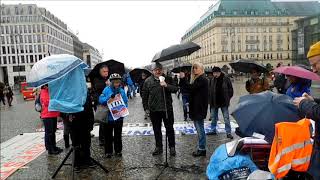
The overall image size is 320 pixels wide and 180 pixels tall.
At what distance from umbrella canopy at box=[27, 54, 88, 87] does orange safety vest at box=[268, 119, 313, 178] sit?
11.8 feet

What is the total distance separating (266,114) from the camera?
384 cm

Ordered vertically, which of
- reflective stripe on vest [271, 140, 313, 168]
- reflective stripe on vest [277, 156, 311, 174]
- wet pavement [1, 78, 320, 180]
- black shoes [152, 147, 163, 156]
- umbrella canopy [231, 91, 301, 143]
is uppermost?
umbrella canopy [231, 91, 301, 143]

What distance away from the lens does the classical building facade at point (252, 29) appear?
4341 inches

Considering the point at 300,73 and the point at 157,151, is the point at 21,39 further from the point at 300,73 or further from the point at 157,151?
the point at 300,73

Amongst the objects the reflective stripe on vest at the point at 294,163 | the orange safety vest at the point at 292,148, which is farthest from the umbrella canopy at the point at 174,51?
the reflective stripe on vest at the point at 294,163

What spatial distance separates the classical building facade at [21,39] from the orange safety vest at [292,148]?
385 ft

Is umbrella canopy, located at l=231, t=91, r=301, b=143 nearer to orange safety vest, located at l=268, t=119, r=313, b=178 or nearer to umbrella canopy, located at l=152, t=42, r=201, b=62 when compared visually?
orange safety vest, located at l=268, t=119, r=313, b=178

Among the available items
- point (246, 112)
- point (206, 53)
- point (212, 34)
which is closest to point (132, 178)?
point (246, 112)

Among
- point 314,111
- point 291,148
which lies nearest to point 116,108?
point 291,148

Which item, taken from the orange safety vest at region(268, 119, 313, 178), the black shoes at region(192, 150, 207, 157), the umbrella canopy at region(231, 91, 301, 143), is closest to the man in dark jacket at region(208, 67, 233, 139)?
the black shoes at region(192, 150, 207, 157)

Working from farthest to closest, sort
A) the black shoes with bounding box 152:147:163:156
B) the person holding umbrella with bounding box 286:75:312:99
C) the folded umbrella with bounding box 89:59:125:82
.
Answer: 1. the folded umbrella with bounding box 89:59:125:82
2. the black shoes with bounding box 152:147:163:156
3. the person holding umbrella with bounding box 286:75:312:99

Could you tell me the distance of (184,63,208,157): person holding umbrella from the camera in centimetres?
717

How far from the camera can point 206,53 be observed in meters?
124

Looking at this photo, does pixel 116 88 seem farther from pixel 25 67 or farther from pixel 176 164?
pixel 25 67
